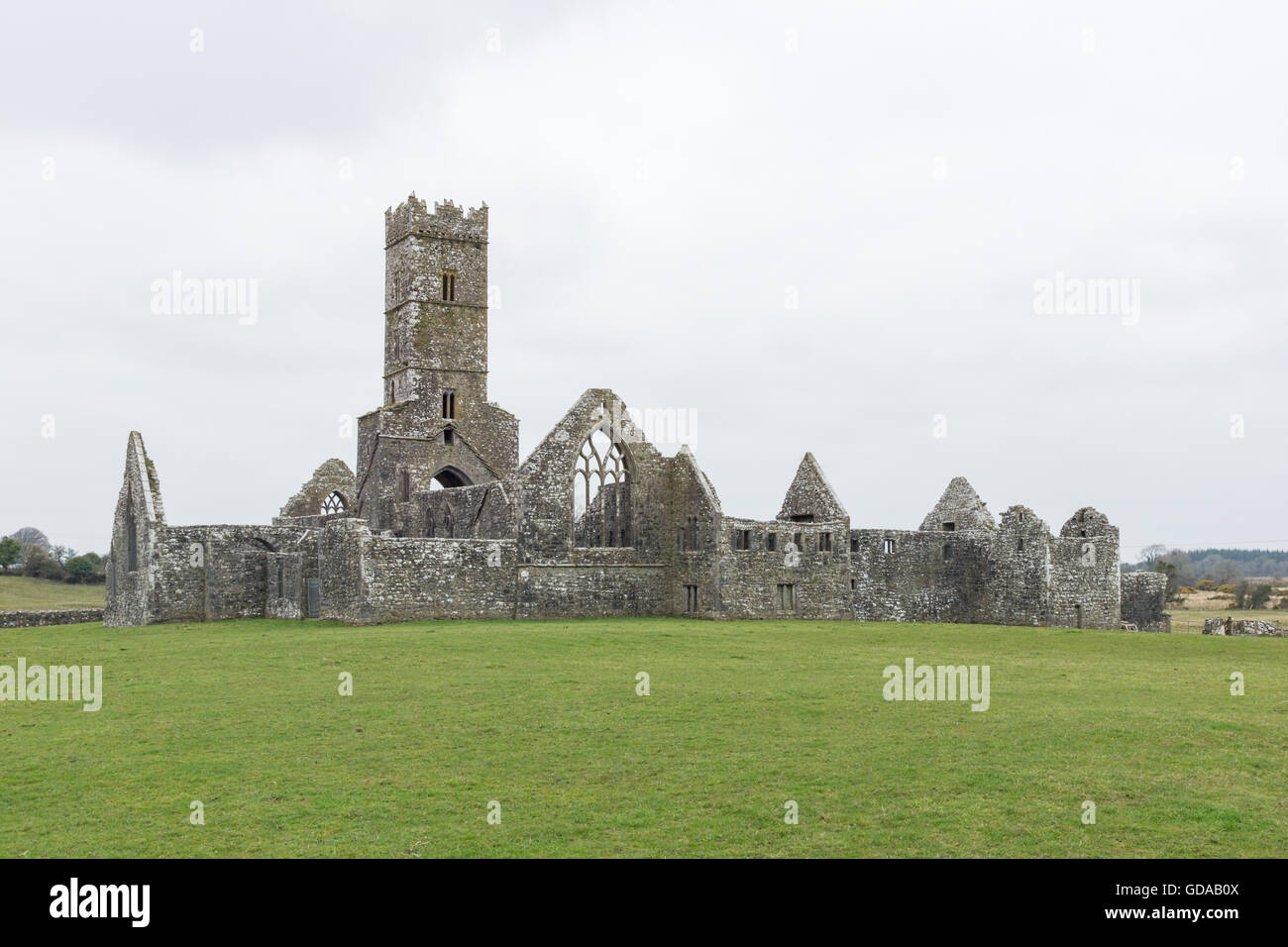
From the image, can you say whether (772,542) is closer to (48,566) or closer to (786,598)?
(786,598)

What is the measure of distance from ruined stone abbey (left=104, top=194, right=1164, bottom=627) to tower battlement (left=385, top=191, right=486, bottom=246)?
1058 cm

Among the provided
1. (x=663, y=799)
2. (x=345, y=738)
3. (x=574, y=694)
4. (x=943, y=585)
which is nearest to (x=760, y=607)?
(x=943, y=585)

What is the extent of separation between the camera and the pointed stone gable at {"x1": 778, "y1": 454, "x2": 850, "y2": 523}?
166ft

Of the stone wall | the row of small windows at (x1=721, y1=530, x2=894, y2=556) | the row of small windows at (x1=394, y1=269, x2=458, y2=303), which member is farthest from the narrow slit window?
the row of small windows at (x1=394, y1=269, x2=458, y2=303)

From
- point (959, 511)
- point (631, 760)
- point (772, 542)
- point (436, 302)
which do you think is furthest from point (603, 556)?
point (631, 760)

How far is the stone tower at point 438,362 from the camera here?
59.6 metres

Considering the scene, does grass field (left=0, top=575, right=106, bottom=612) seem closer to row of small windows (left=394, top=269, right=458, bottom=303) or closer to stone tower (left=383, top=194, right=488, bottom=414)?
stone tower (left=383, top=194, right=488, bottom=414)

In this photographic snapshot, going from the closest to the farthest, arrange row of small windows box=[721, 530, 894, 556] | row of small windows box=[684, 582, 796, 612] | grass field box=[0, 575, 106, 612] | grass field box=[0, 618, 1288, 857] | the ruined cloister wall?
grass field box=[0, 618, 1288, 857] → the ruined cloister wall → row of small windows box=[721, 530, 894, 556] → row of small windows box=[684, 582, 796, 612] → grass field box=[0, 575, 106, 612]

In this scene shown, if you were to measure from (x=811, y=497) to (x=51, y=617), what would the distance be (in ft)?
107

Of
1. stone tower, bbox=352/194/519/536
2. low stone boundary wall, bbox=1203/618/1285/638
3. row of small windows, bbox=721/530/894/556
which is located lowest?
low stone boundary wall, bbox=1203/618/1285/638

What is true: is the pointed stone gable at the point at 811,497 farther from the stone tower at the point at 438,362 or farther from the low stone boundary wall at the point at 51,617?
the low stone boundary wall at the point at 51,617

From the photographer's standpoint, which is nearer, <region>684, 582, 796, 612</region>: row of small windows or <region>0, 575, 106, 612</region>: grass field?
<region>684, 582, 796, 612</region>: row of small windows

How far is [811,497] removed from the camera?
51.5m

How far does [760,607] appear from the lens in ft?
154
